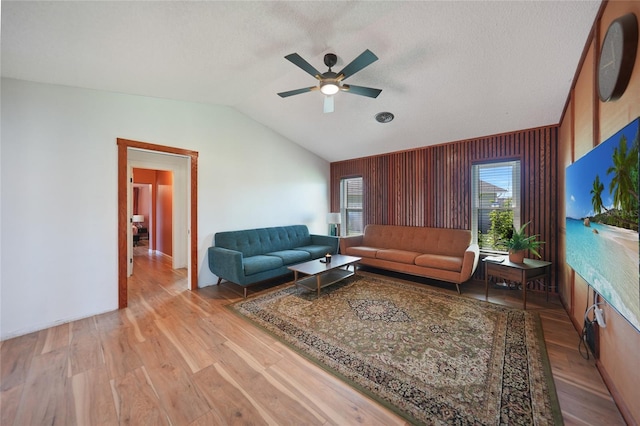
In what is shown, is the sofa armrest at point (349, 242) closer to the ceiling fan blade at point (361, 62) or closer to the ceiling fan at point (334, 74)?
the ceiling fan at point (334, 74)

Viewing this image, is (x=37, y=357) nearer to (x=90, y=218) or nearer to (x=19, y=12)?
(x=90, y=218)

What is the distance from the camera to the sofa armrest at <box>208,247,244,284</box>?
3.39 m

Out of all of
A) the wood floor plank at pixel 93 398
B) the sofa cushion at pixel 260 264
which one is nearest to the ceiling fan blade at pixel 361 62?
the sofa cushion at pixel 260 264

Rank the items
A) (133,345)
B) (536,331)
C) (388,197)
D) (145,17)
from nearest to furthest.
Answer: (145,17)
(133,345)
(536,331)
(388,197)

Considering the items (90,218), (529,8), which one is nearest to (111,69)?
(90,218)

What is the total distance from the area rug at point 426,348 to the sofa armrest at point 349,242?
139 centimetres

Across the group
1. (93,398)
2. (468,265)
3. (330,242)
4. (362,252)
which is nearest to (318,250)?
(330,242)

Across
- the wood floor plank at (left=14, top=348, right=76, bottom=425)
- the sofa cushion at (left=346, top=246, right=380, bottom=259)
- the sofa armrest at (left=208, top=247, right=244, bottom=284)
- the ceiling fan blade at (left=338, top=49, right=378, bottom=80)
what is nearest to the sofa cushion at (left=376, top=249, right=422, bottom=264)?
the sofa cushion at (left=346, top=246, right=380, bottom=259)

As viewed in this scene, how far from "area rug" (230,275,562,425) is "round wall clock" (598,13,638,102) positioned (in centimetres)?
201

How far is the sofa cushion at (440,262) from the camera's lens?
3.55 meters

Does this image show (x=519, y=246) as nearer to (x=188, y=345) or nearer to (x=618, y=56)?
(x=618, y=56)

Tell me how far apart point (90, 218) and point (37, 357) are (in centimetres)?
146

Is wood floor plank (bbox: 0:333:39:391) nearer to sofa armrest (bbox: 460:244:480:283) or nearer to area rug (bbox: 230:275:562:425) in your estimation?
area rug (bbox: 230:275:562:425)

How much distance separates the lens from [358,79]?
120 inches
